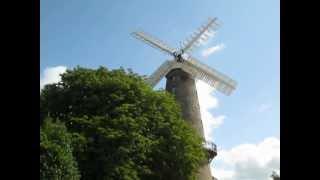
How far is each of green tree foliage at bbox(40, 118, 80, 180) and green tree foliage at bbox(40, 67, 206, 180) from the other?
7.21 ft

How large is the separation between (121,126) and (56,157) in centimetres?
670

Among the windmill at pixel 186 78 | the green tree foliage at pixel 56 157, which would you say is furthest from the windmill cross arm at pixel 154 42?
the green tree foliage at pixel 56 157

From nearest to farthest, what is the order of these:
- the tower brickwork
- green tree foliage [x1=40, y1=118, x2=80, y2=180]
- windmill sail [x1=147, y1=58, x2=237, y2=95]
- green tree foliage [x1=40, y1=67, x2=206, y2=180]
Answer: green tree foliage [x1=40, y1=118, x2=80, y2=180], green tree foliage [x1=40, y1=67, x2=206, y2=180], the tower brickwork, windmill sail [x1=147, y1=58, x2=237, y2=95]

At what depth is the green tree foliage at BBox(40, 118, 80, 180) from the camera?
1367 inches

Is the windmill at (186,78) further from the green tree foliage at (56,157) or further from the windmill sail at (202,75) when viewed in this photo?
the green tree foliage at (56,157)

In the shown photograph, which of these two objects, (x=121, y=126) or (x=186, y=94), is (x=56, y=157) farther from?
(x=186, y=94)

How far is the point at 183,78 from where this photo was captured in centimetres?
6225

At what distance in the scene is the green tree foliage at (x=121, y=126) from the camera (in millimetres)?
38812

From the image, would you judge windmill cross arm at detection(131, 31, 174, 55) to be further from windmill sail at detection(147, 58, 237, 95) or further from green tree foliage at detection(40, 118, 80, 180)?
green tree foliage at detection(40, 118, 80, 180)

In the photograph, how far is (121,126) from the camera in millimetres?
40781

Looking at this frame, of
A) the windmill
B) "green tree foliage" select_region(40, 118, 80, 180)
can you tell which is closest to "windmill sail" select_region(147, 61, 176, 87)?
the windmill

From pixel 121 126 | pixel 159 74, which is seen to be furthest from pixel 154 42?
pixel 121 126
